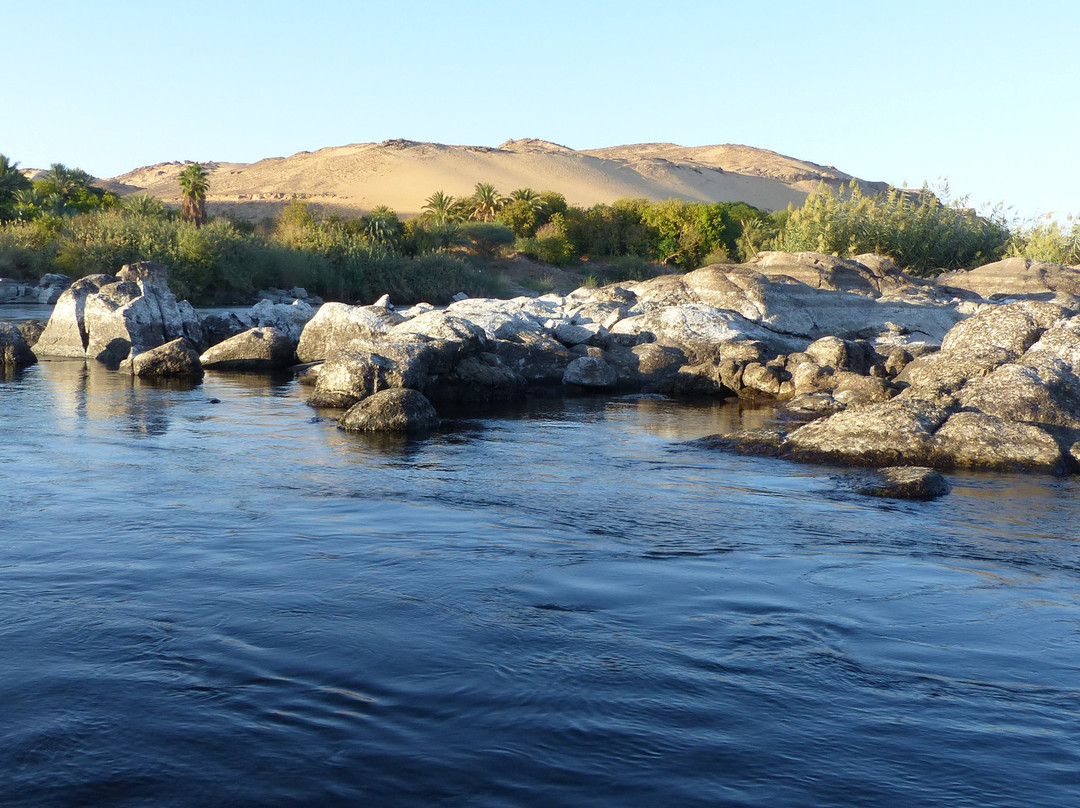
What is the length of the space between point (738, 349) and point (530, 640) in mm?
13246

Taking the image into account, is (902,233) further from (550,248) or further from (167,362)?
(550,248)

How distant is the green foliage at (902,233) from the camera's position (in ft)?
90.4

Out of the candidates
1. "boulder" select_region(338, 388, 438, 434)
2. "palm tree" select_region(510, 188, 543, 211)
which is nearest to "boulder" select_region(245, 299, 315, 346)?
"boulder" select_region(338, 388, 438, 434)

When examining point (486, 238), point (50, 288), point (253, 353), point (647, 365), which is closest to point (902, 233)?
point (647, 365)

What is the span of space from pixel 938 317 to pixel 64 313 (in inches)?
703

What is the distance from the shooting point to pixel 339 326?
18734 millimetres

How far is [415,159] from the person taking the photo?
133 m

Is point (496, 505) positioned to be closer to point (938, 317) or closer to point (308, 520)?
point (308, 520)

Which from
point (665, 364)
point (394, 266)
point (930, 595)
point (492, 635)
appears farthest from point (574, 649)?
point (394, 266)

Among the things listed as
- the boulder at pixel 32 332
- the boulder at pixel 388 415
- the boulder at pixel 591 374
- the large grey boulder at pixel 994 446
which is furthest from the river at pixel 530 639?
the boulder at pixel 32 332

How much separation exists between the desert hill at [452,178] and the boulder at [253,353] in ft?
293

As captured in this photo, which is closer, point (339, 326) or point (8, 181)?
point (339, 326)

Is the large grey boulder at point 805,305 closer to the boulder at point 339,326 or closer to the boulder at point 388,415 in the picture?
the boulder at point 339,326

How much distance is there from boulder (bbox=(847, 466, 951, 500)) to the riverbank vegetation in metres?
19.2
